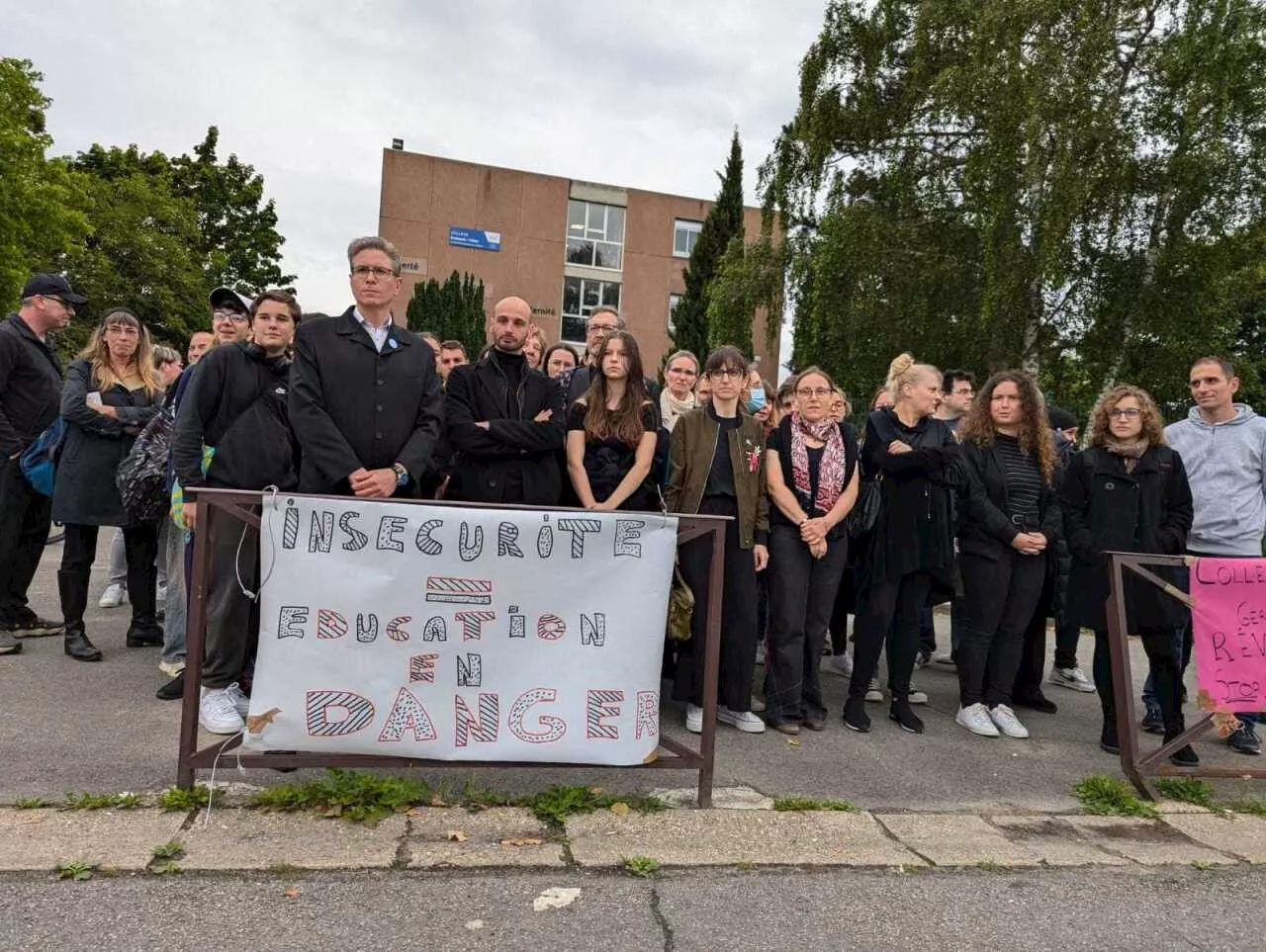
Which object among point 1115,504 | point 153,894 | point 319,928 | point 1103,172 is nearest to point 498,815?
point 319,928

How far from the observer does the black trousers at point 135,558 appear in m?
5.09

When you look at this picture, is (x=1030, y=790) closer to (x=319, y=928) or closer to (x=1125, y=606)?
(x=1125, y=606)

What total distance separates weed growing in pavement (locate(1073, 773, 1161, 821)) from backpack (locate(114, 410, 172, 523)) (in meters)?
5.14

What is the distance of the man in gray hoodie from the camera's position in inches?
189

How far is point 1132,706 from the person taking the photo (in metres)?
4.07

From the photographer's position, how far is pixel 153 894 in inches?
98.9

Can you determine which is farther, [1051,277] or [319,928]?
[1051,277]

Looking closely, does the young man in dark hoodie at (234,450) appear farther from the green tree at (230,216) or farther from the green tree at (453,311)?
the green tree at (230,216)

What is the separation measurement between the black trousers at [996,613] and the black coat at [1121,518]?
243mm

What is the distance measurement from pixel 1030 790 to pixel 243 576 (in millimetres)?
3844

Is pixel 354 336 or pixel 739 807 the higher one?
pixel 354 336

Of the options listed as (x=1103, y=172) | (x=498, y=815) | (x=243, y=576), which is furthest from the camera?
(x=1103, y=172)

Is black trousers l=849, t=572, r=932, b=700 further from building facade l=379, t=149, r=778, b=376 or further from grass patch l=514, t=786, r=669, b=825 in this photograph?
building facade l=379, t=149, r=778, b=376

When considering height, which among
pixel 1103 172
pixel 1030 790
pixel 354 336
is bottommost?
pixel 1030 790
